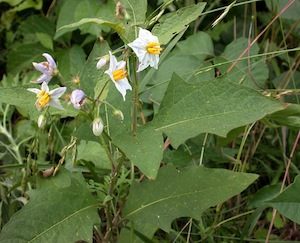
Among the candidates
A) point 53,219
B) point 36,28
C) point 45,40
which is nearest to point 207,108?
point 53,219

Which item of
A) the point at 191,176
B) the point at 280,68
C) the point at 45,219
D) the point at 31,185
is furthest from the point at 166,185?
the point at 280,68

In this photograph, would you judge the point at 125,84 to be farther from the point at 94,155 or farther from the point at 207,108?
the point at 94,155

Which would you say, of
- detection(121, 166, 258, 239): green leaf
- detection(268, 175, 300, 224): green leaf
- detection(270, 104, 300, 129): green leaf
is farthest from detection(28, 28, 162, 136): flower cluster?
detection(268, 175, 300, 224): green leaf

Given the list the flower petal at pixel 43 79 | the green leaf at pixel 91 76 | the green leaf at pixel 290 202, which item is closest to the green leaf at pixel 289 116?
the green leaf at pixel 290 202

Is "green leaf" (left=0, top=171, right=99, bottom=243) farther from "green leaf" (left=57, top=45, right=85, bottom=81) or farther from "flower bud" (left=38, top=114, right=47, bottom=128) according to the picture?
"green leaf" (left=57, top=45, right=85, bottom=81)

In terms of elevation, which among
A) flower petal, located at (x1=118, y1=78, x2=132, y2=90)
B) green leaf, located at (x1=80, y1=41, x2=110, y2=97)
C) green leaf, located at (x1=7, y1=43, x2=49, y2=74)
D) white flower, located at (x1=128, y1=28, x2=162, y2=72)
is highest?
white flower, located at (x1=128, y1=28, x2=162, y2=72)

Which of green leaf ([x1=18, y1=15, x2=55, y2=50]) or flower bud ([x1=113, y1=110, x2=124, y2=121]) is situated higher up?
flower bud ([x1=113, y1=110, x2=124, y2=121])
